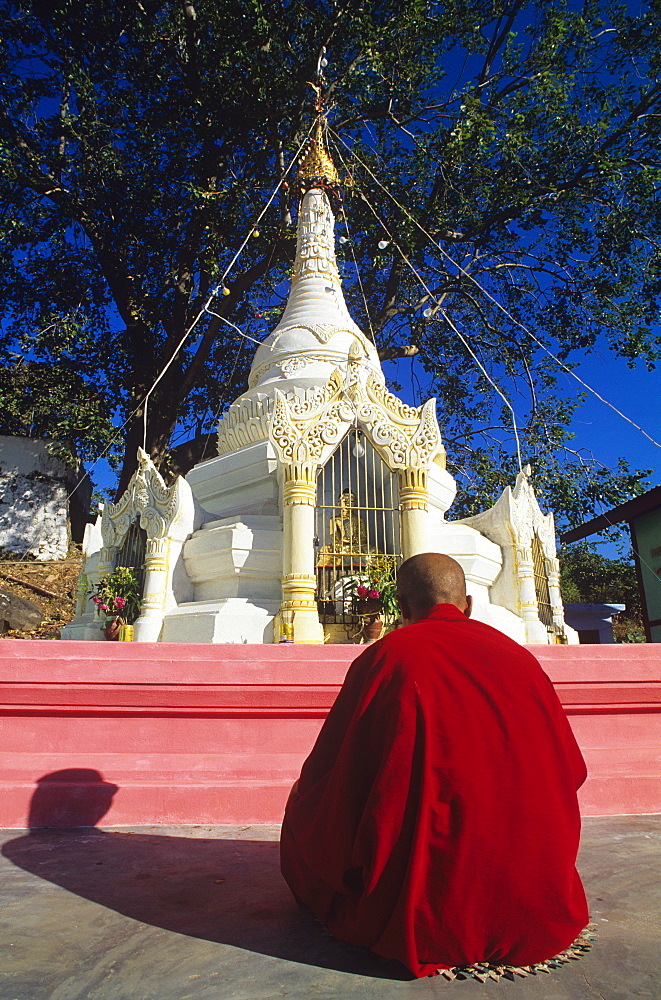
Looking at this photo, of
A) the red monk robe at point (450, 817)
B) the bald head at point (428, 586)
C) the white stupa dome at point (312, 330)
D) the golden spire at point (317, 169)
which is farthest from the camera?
the golden spire at point (317, 169)

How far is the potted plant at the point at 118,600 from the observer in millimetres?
7035

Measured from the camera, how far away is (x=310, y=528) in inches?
257

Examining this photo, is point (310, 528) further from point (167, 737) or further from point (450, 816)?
point (450, 816)

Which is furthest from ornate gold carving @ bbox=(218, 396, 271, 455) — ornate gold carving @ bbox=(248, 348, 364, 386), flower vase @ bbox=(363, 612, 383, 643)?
flower vase @ bbox=(363, 612, 383, 643)

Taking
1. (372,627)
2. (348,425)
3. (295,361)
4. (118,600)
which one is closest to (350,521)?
(348,425)

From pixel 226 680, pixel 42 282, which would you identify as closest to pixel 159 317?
pixel 42 282

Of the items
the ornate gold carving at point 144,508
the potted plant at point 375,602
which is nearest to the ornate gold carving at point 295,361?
the ornate gold carving at point 144,508

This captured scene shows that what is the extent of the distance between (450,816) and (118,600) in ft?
18.5

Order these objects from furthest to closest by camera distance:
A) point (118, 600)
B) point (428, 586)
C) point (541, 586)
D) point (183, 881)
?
point (541, 586)
point (118, 600)
point (183, 881)
point (428, 586)

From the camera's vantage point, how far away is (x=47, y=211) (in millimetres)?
15141

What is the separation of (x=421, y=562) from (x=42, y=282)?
16.0m

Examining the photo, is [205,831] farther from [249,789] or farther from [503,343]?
[503,343]

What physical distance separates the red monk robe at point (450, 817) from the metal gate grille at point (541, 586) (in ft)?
19.4

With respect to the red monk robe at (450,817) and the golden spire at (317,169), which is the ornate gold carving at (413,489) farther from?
the golden spire at (317,169)
